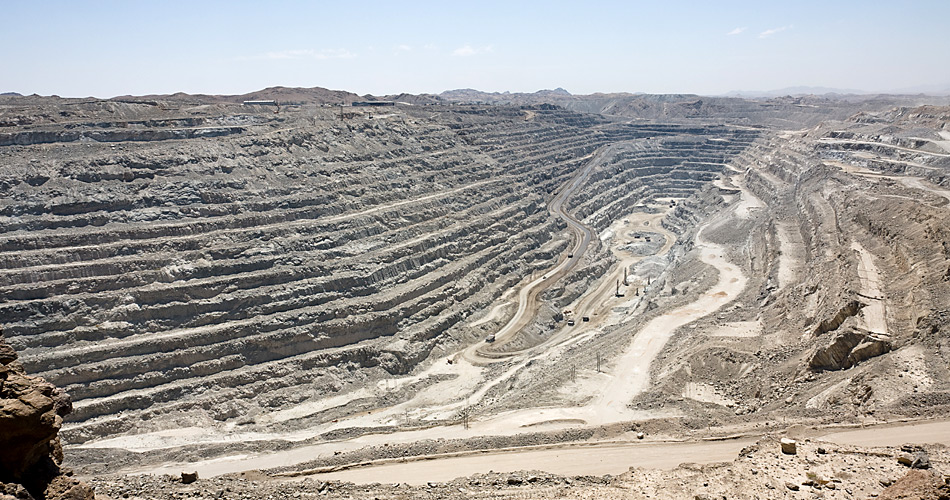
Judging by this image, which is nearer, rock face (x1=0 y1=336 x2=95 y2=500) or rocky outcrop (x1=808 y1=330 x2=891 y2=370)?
rock face (x1=0 y1=336 x2=95 y2=500)

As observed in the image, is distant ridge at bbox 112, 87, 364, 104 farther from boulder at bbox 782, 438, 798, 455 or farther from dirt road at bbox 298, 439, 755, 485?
boulder at bbox 782, 438, 798, 455

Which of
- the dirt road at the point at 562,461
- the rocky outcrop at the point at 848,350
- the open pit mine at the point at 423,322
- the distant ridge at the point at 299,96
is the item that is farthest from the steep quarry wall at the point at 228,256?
the distant ridge at the point at 299,96

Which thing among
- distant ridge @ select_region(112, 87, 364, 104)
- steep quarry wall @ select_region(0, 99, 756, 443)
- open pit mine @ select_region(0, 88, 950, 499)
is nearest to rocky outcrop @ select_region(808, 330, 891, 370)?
open pit mine @ select_region(0, 88, 950, 499)

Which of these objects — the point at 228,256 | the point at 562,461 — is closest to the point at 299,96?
the point at 228,256

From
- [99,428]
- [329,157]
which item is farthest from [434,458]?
[329,157]

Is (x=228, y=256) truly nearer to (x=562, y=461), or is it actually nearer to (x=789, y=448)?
(x=562, y=461)

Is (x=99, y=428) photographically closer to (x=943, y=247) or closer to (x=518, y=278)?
(x=518, y=278)
